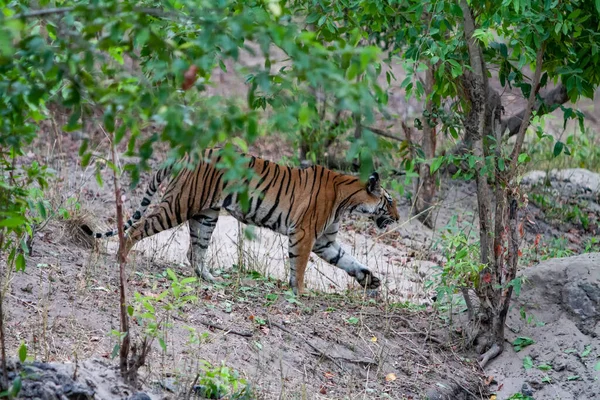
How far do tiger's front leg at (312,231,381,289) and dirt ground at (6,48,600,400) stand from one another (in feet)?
0.40

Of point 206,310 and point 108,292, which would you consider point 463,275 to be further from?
point 108,292

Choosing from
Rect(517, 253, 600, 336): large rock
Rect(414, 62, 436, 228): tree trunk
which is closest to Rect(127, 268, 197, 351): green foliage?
Rect(517, 253, 600, 336): large rock

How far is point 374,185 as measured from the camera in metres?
7.71

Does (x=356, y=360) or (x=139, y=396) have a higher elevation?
(x=139, y=396)

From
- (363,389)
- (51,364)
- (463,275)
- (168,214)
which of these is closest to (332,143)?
(168,214)

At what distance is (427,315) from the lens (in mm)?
6988

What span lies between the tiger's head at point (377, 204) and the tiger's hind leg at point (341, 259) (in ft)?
1.10

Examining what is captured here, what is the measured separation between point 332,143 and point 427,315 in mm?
4782

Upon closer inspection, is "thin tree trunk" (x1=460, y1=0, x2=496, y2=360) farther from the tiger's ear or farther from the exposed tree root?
the tiger's ear

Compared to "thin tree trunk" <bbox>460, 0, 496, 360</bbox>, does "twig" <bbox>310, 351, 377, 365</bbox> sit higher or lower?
lower

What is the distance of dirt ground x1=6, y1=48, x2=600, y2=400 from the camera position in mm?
4895

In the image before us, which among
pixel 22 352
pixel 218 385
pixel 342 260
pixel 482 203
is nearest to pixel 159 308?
pixel 218 385

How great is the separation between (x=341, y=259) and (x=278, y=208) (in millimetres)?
798

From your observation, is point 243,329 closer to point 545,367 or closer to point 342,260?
point 342,260
